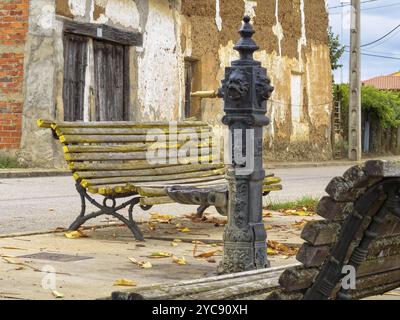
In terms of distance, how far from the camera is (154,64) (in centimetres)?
2123

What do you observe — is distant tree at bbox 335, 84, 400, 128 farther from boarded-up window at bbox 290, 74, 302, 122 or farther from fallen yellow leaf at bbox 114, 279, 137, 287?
fallen yellow leaf at bbox 114, 279, 137, 287

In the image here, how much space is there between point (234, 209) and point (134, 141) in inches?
121

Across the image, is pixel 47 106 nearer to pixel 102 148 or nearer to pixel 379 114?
pixel 102 148

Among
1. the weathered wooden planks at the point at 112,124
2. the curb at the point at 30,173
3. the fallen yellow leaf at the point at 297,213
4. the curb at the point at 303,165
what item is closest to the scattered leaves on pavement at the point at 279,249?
the weathered wooden planks at the point at 112,124

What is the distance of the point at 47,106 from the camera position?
17.4 m

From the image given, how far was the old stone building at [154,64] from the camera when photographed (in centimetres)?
1745

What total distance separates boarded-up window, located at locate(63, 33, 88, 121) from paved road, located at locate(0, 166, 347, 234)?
2612mm

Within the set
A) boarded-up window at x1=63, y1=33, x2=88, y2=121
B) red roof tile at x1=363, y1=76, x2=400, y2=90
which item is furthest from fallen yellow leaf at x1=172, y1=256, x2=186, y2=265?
red roof tile at x1=363, y1=76, x2=400, y2=90

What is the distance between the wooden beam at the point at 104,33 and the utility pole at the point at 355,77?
1069cm

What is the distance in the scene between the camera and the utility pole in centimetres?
2948

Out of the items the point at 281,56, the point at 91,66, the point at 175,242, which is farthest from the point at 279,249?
the point at 281,56

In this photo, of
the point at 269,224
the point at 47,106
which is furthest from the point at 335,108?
the point at 269,224

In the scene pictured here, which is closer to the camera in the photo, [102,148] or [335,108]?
[102,148]

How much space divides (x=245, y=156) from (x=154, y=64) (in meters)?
15.6
